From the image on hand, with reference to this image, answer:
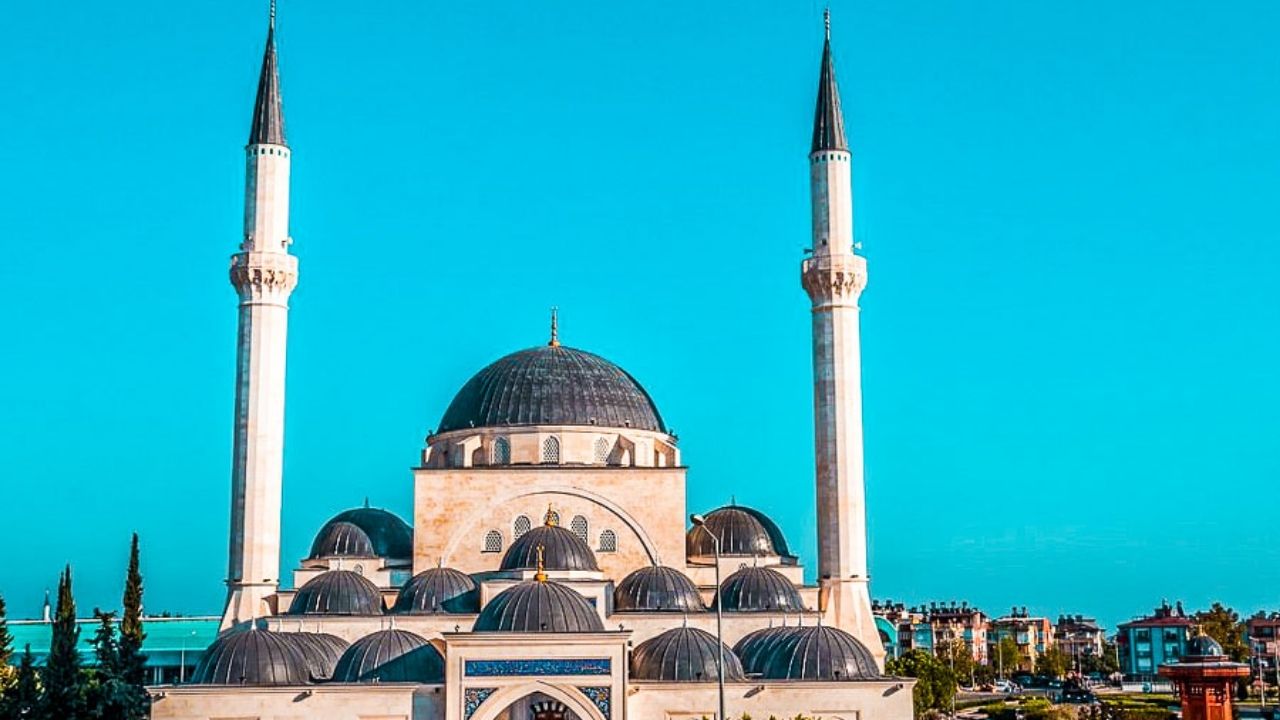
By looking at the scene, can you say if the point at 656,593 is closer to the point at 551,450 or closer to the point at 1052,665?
the point at 551,450

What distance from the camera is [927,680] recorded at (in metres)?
42.9

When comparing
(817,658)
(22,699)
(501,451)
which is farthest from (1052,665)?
(22,699)

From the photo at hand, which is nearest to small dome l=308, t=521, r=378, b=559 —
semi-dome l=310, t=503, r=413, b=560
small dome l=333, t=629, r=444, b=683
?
semi-dome l=310, t=503, r=413, b=560

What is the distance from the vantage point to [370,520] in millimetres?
36250

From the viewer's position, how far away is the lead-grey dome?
115 feet

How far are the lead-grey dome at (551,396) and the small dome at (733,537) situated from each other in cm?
267

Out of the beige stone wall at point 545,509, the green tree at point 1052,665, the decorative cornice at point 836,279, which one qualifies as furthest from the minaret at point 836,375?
the green tree at point 1052,665

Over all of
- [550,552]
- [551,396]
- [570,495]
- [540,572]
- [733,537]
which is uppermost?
[551,396]

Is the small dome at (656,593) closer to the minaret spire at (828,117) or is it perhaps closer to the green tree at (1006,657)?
the minaret spire at (828,117)

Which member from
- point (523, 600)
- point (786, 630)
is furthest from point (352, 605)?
point (786, 630)

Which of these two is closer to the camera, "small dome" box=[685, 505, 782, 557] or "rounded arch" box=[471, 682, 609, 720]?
"rounded arch" box=[471, 682, 609, 720]

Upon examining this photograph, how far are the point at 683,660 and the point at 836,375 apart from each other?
8.81 meters

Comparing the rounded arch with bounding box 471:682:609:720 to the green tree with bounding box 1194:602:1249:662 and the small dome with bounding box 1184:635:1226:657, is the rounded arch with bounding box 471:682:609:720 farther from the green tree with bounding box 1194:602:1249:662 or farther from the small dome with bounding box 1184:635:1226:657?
the green tree with bounding box 1194:602:1249:662

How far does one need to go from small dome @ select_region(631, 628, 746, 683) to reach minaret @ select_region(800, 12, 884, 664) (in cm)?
553
